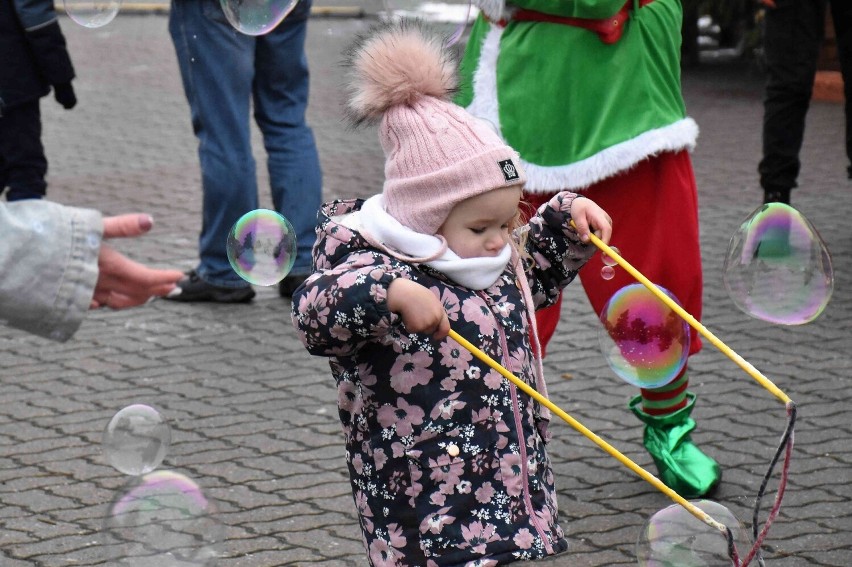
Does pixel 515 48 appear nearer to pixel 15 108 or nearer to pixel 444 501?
pixel 444 501

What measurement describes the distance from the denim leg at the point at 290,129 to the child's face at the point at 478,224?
3202 millimetres

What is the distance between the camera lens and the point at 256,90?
5.80 metres

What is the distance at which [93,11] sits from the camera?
197 inches

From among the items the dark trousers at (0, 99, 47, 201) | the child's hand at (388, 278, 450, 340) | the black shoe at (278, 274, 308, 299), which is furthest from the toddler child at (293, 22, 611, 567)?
the dark trousers at (0, 99, 47, 201)

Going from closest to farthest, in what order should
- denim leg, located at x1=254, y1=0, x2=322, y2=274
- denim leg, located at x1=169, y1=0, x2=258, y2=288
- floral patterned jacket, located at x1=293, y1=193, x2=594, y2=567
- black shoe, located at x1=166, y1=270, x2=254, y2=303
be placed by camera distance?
floral patterned jacket, located at x1=293, y1=193, x2=594, y2=567 < denim leg, located at x1=169, y1=0, x2=258, y2=288 < denim leg, located at x1=254, y1=0, x2=322, y2=274 < black shoe, located at x1=166, y1=270, x2=254, y2=303

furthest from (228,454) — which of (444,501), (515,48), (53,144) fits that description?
(53,144)

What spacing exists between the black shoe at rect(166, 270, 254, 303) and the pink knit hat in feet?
10.7

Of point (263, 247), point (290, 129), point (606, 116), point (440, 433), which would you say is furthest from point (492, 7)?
point (290, 129)

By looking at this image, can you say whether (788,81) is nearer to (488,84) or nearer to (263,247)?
(488,84)

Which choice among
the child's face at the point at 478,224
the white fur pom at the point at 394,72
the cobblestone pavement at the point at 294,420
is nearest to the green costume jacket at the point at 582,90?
the cobblestone pavement at the point at 294,420

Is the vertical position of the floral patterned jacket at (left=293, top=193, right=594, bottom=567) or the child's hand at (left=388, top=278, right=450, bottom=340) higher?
the child's hand at (left=388, top=278, right=450, bottom=340)

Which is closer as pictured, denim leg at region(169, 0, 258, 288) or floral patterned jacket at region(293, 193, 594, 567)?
floral patterned jacket at region(293, 193, 594, 567)

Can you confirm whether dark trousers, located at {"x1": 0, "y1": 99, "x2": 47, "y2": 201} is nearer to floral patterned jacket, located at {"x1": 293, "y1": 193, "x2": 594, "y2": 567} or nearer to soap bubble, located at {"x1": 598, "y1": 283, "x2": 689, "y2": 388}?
soap bubble, located at {"x1": 598, "y1": 283, "x2": 689, "y2": 388}

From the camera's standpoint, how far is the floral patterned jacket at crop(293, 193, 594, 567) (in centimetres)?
248
